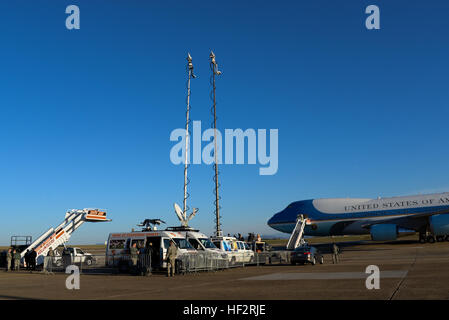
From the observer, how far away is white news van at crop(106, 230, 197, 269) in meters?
19.5

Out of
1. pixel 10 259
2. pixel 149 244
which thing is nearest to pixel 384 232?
pixel 149 244

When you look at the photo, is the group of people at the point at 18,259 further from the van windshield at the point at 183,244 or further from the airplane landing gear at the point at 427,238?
the airplane landing gear at the point at 427,238

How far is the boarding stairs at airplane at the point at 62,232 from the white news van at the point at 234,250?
9187 millimetres

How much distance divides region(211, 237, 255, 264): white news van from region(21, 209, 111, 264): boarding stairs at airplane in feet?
30.1

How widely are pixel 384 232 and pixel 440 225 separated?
5737 millimetres

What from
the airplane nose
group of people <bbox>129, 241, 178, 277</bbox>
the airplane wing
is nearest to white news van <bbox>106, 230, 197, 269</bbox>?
group of people <bbox>129, 241, 178, 277</bbox>

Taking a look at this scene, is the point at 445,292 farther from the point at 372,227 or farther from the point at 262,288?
the point at 372,227

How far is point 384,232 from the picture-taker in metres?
45.5

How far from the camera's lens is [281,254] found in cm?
2747

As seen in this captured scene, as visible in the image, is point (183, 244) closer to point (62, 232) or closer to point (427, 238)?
point (62, 232)

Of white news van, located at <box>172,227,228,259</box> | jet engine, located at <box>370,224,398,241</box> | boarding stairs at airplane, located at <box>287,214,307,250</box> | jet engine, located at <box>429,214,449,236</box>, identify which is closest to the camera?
white news van, located at <box>172,227,228,259</box>

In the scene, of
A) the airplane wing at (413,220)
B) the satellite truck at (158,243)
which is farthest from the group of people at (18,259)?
the airplane wing at (413,220)

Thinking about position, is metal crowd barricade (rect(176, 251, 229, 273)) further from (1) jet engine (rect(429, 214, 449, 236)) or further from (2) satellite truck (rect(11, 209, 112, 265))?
(1) jet engine (rect(429, 214, 449, 236))
